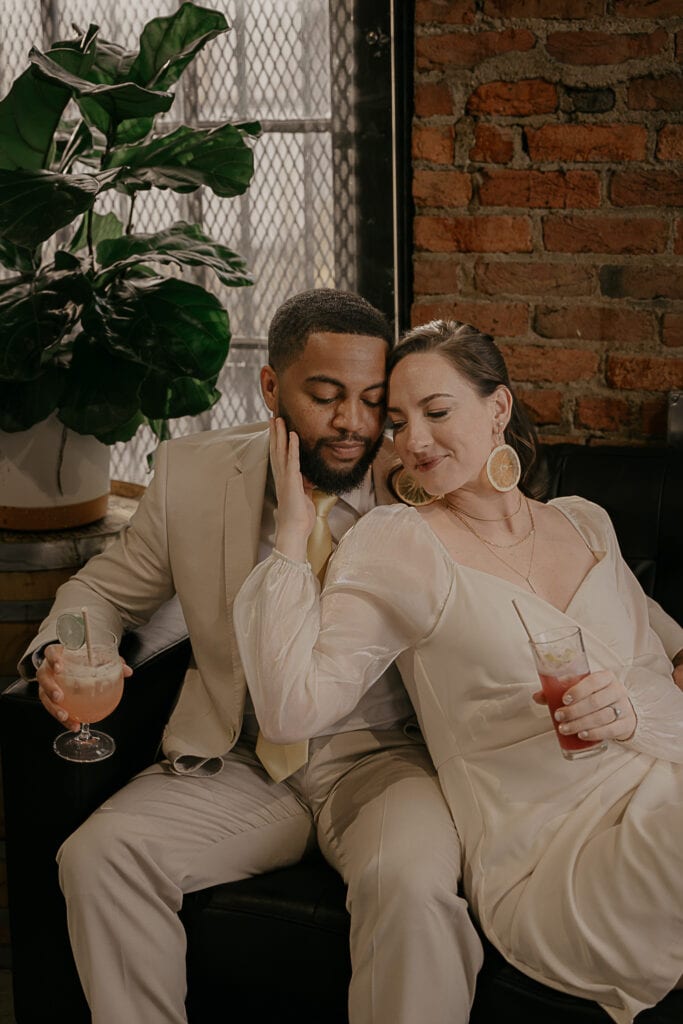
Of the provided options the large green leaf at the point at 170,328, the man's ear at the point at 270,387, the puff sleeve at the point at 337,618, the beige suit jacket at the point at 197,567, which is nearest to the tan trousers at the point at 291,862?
the beige suit jacket at the point at 197,567

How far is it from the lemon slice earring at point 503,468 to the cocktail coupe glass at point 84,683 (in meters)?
0.71

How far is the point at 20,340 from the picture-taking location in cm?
235

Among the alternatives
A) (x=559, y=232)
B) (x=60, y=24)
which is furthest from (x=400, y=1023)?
(x=60, y=24)

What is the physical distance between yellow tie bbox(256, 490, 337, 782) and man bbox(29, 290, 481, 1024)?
0.11ft

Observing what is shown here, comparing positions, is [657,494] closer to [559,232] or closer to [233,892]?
[559,232]

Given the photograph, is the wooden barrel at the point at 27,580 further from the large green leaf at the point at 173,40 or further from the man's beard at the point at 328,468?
the large green leaf at the point at 173,40

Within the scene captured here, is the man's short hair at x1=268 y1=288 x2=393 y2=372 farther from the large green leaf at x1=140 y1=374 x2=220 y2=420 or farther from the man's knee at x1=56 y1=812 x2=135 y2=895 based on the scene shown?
the man's knee at x1=56 y1=812 x2=135 y2=895

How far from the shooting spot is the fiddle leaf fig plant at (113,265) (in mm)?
2287

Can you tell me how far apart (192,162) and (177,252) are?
19 cm

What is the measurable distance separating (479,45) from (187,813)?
181 cm

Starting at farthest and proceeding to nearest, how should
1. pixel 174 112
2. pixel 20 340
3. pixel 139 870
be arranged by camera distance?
pixel 174 112
pixel 20 340
pixel 139 870

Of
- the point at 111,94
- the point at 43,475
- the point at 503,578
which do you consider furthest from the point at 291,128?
Answer: the point at 503,578

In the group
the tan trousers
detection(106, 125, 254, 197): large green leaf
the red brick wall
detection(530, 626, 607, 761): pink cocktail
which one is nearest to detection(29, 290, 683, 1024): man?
the tan trousers

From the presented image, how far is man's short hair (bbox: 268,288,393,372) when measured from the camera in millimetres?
2113
